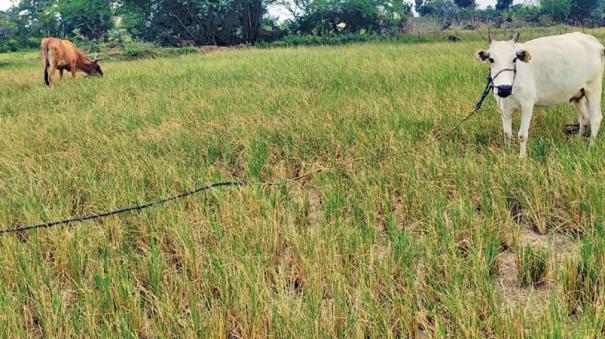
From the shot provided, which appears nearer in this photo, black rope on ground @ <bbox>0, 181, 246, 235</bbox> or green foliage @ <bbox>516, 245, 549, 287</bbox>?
green foliage @ <bbox>516, 245, 549, 287</bbox>

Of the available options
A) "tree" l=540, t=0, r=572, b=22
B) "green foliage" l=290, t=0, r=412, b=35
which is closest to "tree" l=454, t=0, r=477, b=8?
"tree" l=540, t=0, r=572, b=22

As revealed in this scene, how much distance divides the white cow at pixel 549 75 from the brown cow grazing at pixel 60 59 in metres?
11.2

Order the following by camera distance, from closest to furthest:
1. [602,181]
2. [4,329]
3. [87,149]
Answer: [4,329], [602,181], [87,149]

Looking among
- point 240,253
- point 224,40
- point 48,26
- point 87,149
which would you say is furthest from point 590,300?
point 48,26

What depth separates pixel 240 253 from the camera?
2.65 meters

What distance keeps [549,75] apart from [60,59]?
1226cm

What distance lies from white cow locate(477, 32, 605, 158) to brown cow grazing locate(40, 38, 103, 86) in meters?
11.2

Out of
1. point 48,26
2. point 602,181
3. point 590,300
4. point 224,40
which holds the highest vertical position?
point 48,26

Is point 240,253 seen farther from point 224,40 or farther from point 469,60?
point 224,40

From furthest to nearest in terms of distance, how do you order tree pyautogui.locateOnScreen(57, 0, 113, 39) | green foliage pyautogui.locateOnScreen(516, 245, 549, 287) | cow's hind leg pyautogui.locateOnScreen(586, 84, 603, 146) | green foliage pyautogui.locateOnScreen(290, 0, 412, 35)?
tree pyautogui.locateOnScreen(57, 0, 113, 39), green foliage pyautogui.locateOnScreen(290, 0, 412, 35), cow's hind leg pyautogui.locateOnScreen(586, 84, 603, 146), green foliage pyautogui.locateOnScreen(516, 245, 549, 287)

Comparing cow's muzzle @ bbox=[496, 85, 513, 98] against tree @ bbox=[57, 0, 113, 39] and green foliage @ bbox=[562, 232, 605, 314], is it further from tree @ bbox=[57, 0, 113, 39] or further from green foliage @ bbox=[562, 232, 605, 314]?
tree @ bbox=[57, 0, 113, 39]

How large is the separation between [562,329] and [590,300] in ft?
1.70

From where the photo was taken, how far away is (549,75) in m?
4.34

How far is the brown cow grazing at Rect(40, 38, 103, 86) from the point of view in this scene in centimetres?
1200
